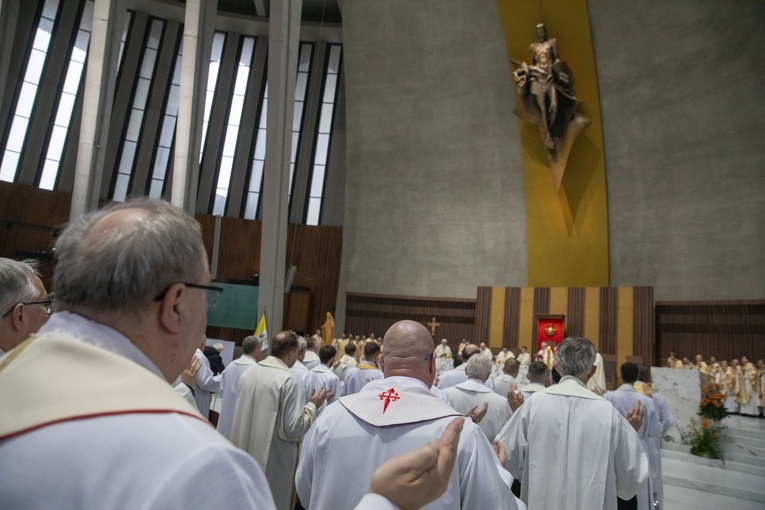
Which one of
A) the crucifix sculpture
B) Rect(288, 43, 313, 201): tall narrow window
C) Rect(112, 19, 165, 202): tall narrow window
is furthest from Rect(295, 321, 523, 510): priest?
Rect(112, 19, 165, 202): tall narrow window

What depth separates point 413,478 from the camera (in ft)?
3.57

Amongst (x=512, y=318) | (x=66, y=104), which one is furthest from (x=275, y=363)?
(x=66, y=104)

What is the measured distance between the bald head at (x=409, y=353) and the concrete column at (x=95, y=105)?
41.6 ft

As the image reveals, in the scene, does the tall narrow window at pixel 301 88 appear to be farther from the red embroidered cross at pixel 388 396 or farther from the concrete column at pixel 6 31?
the red embroidered cross at pixel 388 396

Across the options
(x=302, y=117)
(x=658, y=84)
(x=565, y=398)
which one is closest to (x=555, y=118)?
(x=658, y=84)

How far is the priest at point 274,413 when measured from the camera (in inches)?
176

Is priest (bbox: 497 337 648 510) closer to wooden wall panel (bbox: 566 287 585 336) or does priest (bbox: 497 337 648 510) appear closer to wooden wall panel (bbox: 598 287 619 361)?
wooden wall panel (bbox: 598 287 619 361)

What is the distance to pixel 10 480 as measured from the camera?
79 cm

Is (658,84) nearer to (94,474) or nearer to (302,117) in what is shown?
(302,117)

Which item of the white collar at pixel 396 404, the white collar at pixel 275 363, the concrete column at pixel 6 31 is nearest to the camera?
the white collar at pixel 396 404

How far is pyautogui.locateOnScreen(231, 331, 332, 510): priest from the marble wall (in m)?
6.98

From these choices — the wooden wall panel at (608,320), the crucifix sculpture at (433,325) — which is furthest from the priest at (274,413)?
the wooden wall panel at (608,320)

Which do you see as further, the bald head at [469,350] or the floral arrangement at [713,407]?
the floral arrangement at [713,407]

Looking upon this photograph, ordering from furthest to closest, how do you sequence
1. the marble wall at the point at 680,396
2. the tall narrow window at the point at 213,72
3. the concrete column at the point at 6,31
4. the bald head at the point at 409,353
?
the tall narrow window at the point at 213,72, the concrete column at the point at 6,31, the marble wall at the point at 680,396, the bald head at the point at 409,353
